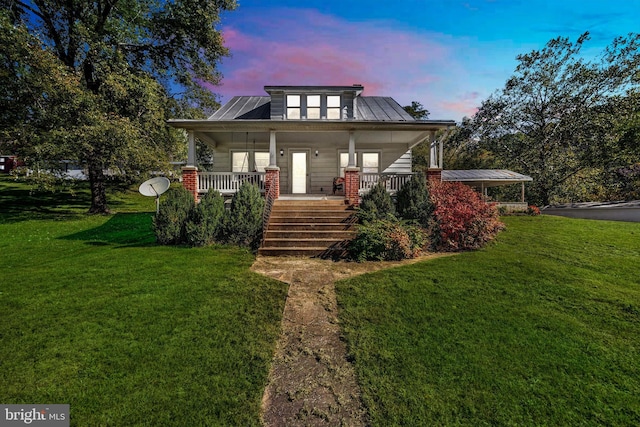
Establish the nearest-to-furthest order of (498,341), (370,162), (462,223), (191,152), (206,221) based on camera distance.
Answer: (498,341), (462,223), (206,221), (191,152), (370,162)

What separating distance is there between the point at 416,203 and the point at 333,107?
7.04 m

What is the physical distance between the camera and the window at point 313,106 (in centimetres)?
1328

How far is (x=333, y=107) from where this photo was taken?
13.3 meters

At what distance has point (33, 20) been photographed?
43.1ft

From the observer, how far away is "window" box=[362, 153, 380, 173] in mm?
14422

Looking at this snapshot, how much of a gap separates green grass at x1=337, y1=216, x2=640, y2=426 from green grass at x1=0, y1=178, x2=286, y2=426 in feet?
4.49

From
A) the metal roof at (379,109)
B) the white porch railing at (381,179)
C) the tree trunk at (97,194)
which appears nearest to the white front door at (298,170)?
the metal roof at (379,109)

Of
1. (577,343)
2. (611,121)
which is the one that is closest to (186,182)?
(577,343)

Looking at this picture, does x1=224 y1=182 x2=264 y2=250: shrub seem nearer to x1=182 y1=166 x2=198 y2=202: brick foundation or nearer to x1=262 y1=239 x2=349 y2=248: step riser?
x1=262 y1=239 x2=349 y2=248: step riser

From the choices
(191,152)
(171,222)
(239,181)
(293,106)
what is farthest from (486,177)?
(171,222)

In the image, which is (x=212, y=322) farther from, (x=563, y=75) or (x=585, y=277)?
(x=563, y=75)

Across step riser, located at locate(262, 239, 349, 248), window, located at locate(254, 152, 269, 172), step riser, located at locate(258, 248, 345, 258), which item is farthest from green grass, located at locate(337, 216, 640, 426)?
window, located at locate(254, 152, 269, 172)

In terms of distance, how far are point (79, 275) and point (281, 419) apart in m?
5.57

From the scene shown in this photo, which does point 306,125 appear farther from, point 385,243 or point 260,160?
point 385,243
